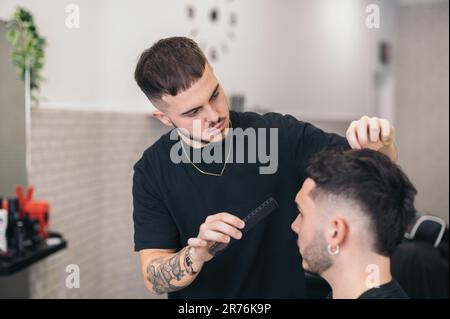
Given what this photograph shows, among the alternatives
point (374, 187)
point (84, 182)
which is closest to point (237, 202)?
point (374, 187)

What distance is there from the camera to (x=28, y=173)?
175cm

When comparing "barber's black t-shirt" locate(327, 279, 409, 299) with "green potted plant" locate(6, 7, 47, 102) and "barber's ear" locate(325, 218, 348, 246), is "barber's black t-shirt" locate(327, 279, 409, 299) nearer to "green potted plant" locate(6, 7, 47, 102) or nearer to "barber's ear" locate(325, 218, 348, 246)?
"barber's ear" locate(325, 218, 348, 246)

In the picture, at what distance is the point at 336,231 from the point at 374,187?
11 centimetres

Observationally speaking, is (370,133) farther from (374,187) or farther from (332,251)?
(332,251)

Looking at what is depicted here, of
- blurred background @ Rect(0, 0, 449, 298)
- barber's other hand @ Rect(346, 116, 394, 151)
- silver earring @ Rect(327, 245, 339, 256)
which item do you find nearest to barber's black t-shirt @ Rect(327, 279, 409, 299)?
silver earring @ Rect(327, 245, 339, 256)

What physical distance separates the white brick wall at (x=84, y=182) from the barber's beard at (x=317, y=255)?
539 millimetres

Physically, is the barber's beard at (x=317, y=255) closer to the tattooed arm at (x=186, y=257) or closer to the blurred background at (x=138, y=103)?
the tattooed arm at (x=186, y=257)

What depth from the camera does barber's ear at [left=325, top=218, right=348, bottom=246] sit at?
89cm

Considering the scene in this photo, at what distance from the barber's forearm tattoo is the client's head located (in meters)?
0.24

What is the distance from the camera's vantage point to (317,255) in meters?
0.93

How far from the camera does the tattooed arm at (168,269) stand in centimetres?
91

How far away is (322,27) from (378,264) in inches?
54.0

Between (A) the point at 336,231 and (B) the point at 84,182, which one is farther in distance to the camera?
(B) the point at 84,182
